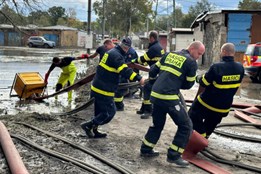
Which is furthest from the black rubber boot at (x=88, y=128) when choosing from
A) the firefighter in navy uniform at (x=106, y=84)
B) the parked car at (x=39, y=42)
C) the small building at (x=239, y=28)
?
the parked car at (x=39, y=42)

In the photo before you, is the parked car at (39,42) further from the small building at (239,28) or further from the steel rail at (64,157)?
the steel rail at (64,157)

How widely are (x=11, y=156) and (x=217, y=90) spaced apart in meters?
3.31

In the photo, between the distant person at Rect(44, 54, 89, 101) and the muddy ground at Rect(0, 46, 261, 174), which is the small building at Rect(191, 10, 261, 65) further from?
the muddy ground at Rect(0, 46, 261, 174)

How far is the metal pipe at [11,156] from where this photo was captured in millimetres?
4152

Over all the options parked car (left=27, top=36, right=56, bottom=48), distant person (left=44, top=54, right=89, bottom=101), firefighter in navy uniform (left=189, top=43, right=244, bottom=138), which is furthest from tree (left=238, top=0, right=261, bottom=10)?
firefighter in navy uniform (left=189, top=43, right=244, bottom=138)

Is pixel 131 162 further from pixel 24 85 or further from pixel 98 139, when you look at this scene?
pixel 24 85

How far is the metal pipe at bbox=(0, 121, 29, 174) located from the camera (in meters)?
4.15

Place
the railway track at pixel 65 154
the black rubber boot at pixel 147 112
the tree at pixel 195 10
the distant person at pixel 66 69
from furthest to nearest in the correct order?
the tree at pixel 195 10 < the distant person at pixel 66 69 < the black rubber boot at pixel 147 112 < the railway track at pixel 65 154

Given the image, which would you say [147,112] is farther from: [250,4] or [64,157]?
[250,4]

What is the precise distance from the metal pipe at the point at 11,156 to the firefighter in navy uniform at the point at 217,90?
10.0ft

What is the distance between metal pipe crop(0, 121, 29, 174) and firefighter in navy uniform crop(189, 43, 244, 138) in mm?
3063

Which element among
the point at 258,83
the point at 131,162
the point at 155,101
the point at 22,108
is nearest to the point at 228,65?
the point at 155,101

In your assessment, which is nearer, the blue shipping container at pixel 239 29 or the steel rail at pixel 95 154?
the steel rail at pixel 95 154

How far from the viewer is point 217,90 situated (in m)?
6.15
